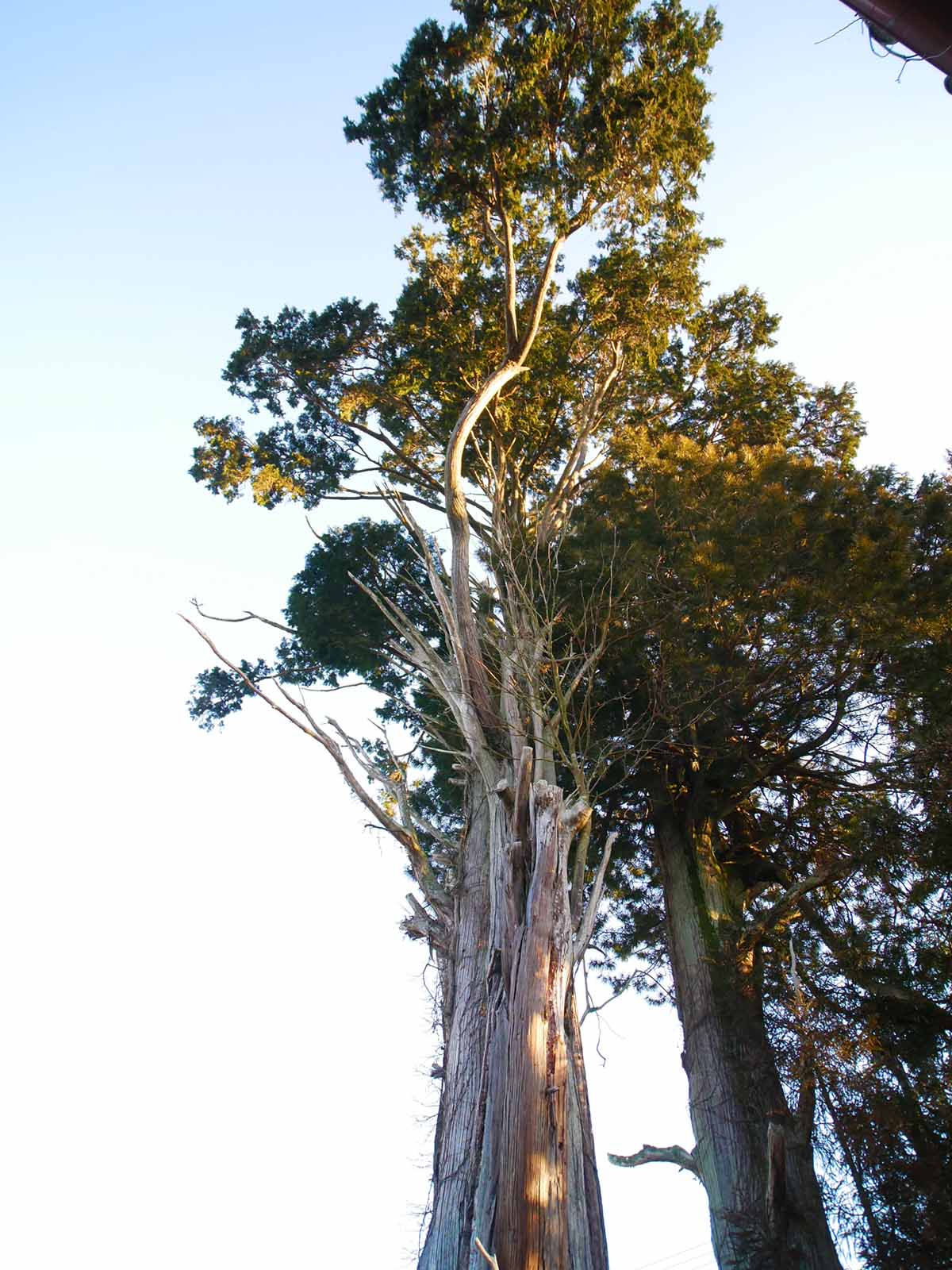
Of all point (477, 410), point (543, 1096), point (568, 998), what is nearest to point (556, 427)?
point (477, 410)

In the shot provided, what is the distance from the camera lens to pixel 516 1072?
14.9 feet

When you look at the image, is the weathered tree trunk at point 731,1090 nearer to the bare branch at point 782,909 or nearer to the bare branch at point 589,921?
the bare branch at point 782,909

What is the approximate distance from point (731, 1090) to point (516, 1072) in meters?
2.93

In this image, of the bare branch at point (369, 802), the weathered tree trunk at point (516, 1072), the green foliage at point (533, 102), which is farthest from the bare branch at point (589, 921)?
the green foliage at point (533, 102)

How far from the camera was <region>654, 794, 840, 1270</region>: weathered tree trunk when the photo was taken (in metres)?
5.79

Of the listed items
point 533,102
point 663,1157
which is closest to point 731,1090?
point 663,1157

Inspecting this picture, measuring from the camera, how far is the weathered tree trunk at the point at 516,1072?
4117mm

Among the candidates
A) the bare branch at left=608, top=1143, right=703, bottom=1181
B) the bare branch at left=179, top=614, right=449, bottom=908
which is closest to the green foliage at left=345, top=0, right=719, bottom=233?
the bare branch at left=179, top=614, right=449, bottom=908

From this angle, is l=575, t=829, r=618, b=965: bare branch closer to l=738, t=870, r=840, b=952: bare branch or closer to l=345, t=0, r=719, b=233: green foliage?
l=738, t=870, r=840, b=952: bare branch

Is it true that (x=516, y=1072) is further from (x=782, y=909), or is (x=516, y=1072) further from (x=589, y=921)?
(x=782, y=909)

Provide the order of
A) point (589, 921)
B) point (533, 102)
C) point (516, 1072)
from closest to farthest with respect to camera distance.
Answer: point (516, 1072) < point (589, 921) < point (533, 102)

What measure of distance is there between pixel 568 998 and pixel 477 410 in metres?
4.76

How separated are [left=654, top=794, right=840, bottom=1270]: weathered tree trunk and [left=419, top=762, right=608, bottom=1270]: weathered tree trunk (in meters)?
1.20

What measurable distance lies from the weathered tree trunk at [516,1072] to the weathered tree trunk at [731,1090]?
1.20 metres
